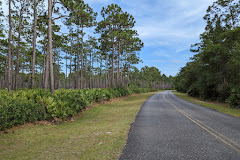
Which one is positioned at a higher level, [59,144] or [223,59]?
[223,59]

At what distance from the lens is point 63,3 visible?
13.0 m

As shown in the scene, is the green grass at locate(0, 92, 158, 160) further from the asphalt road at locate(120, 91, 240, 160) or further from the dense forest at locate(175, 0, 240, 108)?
the dense forest at locate(175, 0, 240, 108)

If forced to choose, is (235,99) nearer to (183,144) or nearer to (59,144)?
(183,144)

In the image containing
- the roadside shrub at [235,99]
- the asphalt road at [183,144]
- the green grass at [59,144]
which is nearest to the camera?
the asphalt road at [183,144]

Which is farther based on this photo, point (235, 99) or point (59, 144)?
point (235, 99)

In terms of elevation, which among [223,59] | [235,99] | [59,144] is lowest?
[59,144]

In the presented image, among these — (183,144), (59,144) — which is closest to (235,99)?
(183,144)

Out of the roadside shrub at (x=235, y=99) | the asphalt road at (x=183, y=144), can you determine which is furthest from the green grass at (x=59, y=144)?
the roadside shrub at (x=235, y=99)

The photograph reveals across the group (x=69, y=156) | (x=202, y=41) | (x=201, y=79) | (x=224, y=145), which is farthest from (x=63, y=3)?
(x=202, y=41)

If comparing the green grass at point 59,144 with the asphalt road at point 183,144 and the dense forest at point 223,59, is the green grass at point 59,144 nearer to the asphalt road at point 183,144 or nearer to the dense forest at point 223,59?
the asphalt road at point 183,144

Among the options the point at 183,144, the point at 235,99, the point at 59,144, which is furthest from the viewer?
the point at 235,99

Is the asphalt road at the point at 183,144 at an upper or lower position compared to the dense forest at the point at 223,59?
lower

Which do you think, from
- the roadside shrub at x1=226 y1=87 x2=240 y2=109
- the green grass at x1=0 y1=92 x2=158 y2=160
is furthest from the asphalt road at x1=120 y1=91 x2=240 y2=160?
the roadside shrub at x1=226 y1=87 x2=240 y2=109

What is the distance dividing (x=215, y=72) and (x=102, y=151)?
21330 mm
